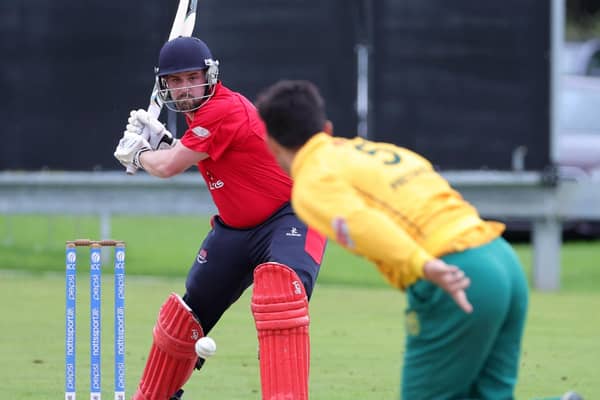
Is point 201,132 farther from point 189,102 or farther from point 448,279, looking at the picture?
point 448,279

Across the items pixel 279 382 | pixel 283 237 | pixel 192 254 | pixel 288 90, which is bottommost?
pixel 192 254

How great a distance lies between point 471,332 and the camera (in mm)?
4785

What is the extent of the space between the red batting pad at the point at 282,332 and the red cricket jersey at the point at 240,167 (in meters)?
0.51

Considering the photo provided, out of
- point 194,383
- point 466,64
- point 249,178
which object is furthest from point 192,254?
point 249,178

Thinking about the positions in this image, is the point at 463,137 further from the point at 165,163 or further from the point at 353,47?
the point at 165,163

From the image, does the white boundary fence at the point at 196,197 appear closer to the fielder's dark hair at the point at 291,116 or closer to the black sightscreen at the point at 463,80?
the black sightscreen at the point at 463,80

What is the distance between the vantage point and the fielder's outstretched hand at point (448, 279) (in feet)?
15.1

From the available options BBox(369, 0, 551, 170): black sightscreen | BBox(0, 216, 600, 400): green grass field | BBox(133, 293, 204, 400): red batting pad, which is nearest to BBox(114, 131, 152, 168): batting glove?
BBox(133, 293, 204, 400): red batting pad

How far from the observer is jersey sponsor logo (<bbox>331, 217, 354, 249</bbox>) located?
4688mm

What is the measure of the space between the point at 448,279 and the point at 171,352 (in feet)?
8.88

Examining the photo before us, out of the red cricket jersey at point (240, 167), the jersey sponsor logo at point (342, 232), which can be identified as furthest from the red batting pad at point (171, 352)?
the jersey sponsor logo at point (342, 232)

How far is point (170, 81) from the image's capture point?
6875mm

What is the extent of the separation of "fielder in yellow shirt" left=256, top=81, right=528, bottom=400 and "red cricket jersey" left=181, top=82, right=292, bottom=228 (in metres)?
1.70

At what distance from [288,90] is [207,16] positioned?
9.41m
